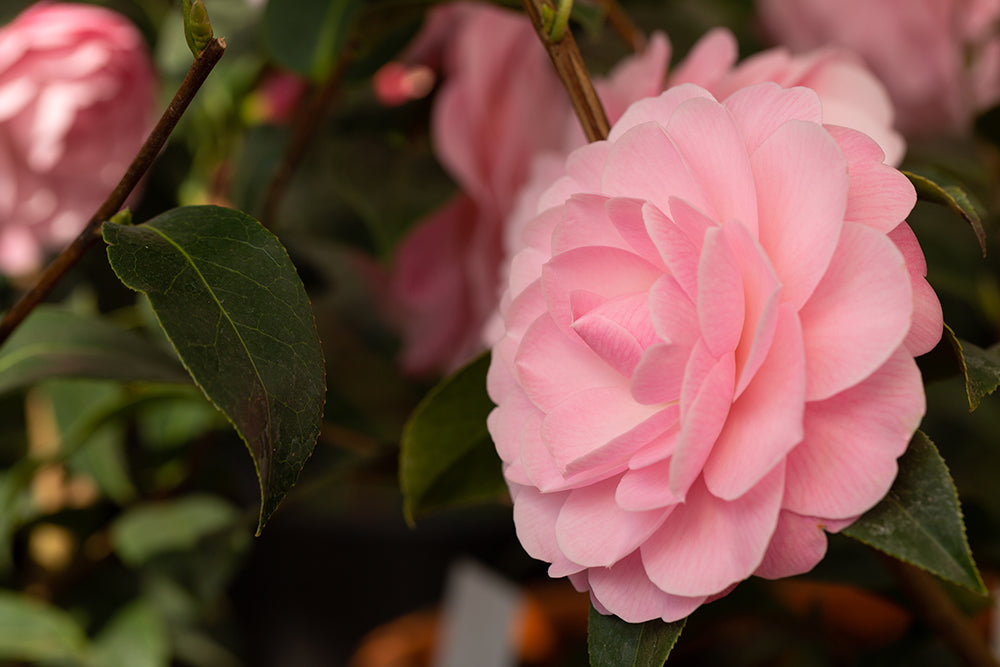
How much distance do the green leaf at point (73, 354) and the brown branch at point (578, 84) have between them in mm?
272

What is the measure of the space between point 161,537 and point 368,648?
259 millimetres

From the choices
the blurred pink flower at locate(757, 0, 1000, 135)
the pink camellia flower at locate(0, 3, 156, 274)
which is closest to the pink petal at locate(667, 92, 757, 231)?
the blurred pink flower at locate(757, 0, 1000, 135)

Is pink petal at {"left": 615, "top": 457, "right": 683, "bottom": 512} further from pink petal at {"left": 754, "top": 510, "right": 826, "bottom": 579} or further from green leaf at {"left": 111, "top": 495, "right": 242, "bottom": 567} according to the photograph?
green leaf at {"left": 111, "top": 495, "right": 242, "bottom": 567}

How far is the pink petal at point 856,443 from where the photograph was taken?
226mm

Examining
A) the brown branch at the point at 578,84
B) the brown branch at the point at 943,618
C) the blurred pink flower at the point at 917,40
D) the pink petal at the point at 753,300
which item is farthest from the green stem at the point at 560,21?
the blurred pink flower at the point at 917,40

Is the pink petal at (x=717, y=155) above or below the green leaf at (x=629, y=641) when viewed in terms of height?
above

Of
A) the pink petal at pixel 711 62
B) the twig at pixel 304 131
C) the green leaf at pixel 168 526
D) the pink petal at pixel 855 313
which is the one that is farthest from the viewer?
the green leaf at pixel 168 526

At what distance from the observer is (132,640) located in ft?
2.20

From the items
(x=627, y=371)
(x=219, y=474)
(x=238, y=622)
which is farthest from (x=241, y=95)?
(x=238, y=622)

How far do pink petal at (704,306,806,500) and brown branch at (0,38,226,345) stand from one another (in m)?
0.18

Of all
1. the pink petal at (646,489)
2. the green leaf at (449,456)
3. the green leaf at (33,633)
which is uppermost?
the pink petal at (646,489)

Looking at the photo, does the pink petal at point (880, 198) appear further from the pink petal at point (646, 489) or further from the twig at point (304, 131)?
the twig at point (304, 131)

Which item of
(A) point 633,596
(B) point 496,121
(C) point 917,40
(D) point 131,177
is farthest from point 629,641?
(C) point 917,40

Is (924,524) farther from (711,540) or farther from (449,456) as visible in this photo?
(449,456)
